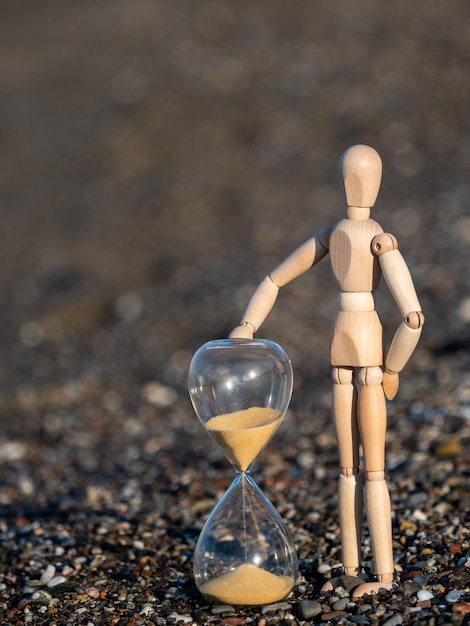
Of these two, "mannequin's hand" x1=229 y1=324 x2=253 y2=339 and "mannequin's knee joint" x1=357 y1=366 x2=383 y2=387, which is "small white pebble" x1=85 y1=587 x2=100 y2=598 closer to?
"mannequin's hand" x1=229 y1=324 x2=253 y2=339

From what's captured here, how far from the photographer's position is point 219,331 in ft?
36.2

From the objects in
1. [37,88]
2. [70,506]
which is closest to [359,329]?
[70,506]

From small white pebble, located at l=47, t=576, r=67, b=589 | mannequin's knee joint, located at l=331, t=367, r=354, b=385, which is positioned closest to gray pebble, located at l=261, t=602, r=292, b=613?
mannequin's knee joint, located at l=331, t=367, r=354, b=385

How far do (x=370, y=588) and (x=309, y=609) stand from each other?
33cm

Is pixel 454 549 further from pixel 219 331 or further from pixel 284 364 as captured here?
pixel 219 331

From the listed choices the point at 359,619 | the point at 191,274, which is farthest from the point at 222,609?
the point at 191,274

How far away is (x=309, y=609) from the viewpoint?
4.29 meters

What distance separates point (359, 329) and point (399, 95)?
44.8ft

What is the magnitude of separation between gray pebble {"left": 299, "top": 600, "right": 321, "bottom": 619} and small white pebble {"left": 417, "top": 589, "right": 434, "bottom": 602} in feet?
1.61

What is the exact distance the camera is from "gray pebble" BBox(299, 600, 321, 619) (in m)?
4.27

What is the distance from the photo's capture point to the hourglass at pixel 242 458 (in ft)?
13.3


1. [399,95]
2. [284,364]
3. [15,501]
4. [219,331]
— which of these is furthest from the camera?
[399,95]

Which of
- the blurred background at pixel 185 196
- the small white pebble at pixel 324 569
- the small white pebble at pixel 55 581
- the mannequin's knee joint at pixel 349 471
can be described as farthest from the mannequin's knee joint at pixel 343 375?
the blurred background at pixel 185 196

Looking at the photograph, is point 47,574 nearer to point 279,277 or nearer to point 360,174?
point 279,277
